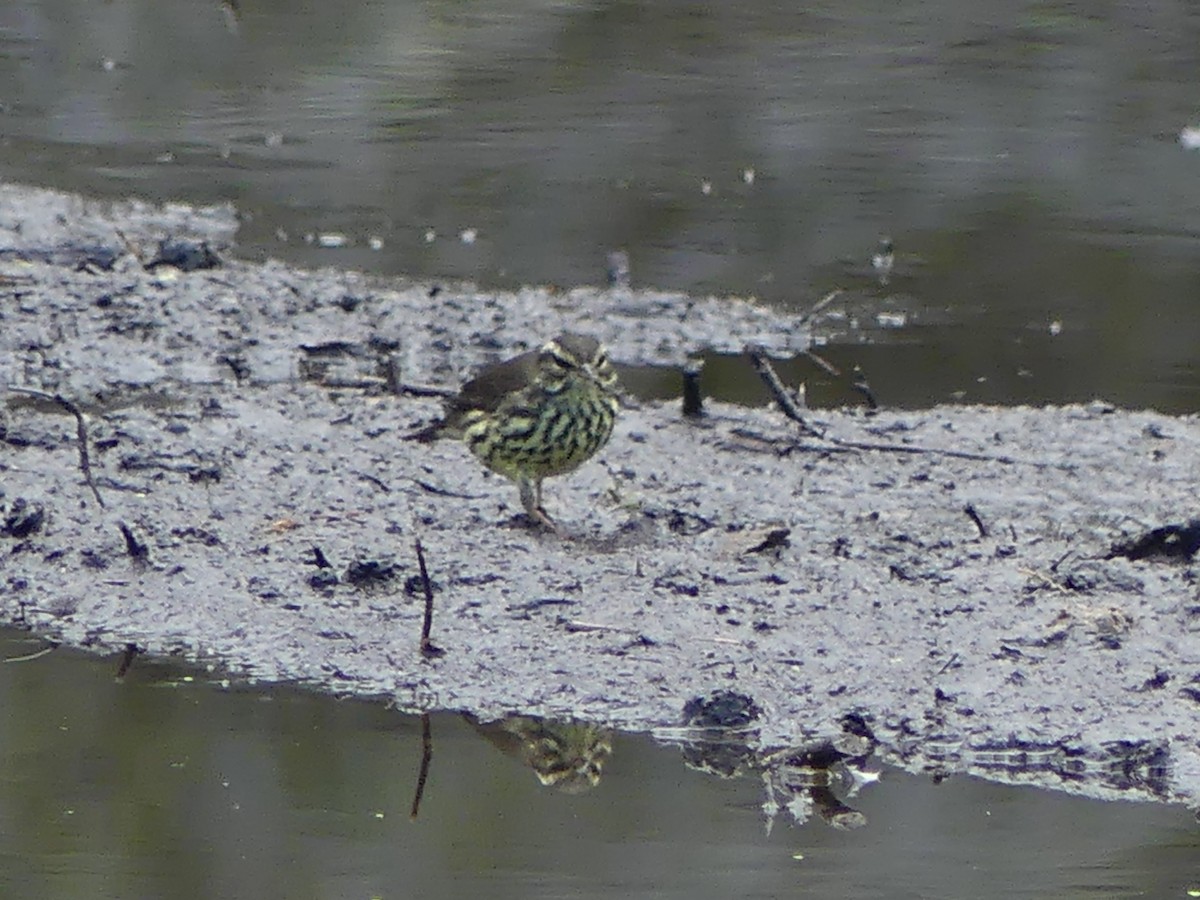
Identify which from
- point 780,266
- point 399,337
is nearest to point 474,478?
point 399,337

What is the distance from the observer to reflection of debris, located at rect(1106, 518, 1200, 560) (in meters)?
6.91

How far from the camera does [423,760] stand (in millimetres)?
5516

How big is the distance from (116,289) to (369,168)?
12.2ft

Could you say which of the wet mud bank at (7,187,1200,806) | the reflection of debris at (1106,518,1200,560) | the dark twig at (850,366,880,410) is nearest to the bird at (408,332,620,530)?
the wet mud bank at (7,187,1200,806)

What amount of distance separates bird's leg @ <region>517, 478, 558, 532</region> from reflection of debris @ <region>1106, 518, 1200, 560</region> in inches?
64.7

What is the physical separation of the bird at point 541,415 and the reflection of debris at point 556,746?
1.53 meters

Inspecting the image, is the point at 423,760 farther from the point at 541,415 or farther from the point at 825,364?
the point at 825,364

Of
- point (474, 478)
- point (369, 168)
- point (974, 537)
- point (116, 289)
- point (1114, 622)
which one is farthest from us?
point (369, 168)

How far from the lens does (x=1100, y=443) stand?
8414mm

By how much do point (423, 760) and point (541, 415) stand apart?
1.99 m

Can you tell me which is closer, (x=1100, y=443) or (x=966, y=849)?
(x=966, y=849)

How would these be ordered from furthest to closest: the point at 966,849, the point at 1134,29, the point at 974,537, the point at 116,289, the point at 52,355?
1. the point at 1134,29
2. the point at 116,289
3. the point at 52,355
4. the point at 974,537
5. the point at 966,849

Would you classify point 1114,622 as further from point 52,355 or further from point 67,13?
point 67,13

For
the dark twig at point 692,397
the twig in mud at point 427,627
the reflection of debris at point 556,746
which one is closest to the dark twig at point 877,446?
the dark twig at point 692,397
